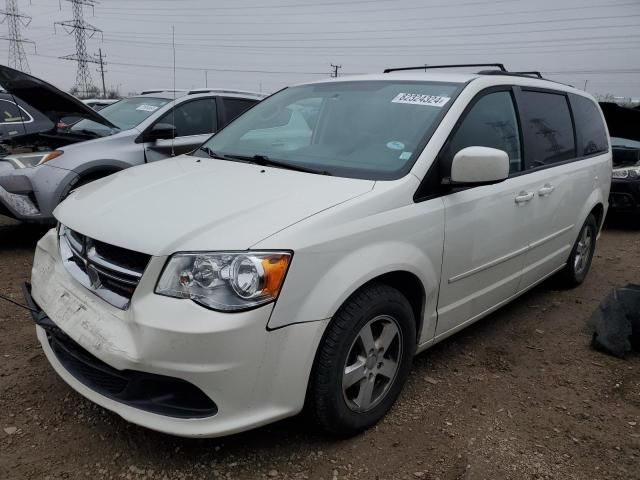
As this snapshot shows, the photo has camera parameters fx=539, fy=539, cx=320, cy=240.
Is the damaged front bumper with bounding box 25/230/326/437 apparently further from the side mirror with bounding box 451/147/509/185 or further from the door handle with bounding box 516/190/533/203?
the door handle with bounding box 516/190/533/203

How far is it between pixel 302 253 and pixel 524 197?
188cm

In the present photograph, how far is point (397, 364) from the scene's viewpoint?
265 cm

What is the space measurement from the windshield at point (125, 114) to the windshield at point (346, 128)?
2457 mm

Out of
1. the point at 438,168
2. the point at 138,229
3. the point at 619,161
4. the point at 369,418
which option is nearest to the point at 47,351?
the point at 138,229

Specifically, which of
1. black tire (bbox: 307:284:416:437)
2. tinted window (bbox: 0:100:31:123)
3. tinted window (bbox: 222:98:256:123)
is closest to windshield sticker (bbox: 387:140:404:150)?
black tire (bbox: 307:284:416:437)

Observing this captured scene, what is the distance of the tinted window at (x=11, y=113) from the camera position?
210 inches

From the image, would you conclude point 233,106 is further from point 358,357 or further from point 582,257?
point 358,357

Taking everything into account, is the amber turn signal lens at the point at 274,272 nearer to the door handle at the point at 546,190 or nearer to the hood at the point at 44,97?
the door handle at the point at 546,190

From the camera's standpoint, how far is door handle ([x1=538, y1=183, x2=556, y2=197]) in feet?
11.7

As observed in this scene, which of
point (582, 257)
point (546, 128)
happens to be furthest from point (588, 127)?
point (582, 257)

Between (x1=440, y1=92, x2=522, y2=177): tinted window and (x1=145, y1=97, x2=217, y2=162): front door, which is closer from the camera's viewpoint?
(x1=440, y1=92, x2=522, y2=177): tinted window

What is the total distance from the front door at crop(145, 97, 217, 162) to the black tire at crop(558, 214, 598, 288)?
3.73 metres

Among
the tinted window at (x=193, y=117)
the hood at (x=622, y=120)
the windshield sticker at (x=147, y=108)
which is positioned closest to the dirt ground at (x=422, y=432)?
the tinted window at (x=193, y=117)

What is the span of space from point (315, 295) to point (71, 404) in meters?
1.46
